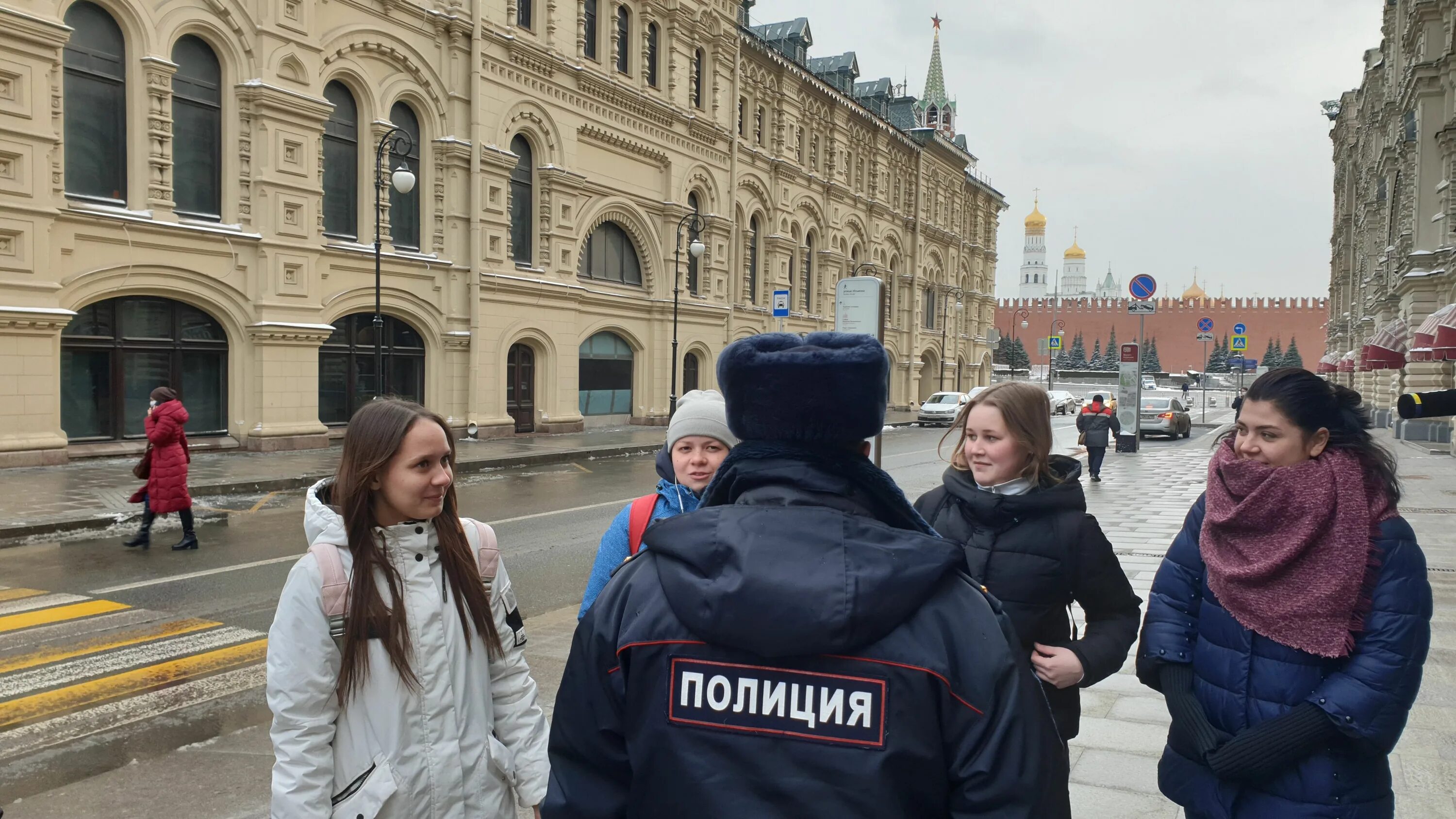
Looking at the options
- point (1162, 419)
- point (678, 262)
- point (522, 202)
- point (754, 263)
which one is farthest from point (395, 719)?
point (754, 263)

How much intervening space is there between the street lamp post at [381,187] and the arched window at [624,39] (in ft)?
28.6

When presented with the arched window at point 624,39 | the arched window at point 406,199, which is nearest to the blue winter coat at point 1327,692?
the arched window at point 406,199

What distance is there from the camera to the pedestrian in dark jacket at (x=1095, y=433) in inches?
709

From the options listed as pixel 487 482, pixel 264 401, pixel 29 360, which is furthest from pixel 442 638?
pixel 264 401

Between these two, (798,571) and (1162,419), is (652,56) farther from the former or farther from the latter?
(798,571)

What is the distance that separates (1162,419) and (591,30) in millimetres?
21242

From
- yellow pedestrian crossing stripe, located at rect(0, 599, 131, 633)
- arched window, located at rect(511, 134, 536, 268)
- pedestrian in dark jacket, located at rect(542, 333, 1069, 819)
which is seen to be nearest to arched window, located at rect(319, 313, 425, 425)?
arched window, located at rect(511, 134, 536, 268)

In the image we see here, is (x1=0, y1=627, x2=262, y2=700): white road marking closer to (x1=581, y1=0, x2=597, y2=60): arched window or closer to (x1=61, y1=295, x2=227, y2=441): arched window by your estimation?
(x1=61, y1=295, x2=227, y2=441): arched window

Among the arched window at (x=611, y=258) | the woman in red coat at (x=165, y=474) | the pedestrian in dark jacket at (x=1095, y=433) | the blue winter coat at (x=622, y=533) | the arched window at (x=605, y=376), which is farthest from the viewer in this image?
the arched window at (x=605, y=376)

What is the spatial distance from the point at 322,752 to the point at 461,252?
22.9 meters

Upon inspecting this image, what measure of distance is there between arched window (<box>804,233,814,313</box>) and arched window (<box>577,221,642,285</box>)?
11614 millimetres

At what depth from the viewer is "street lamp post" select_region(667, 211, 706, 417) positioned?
3055 centimetres

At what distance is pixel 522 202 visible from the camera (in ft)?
86.2

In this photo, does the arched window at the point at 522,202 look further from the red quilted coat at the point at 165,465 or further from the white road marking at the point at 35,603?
the white road marking at the point at 35,603
